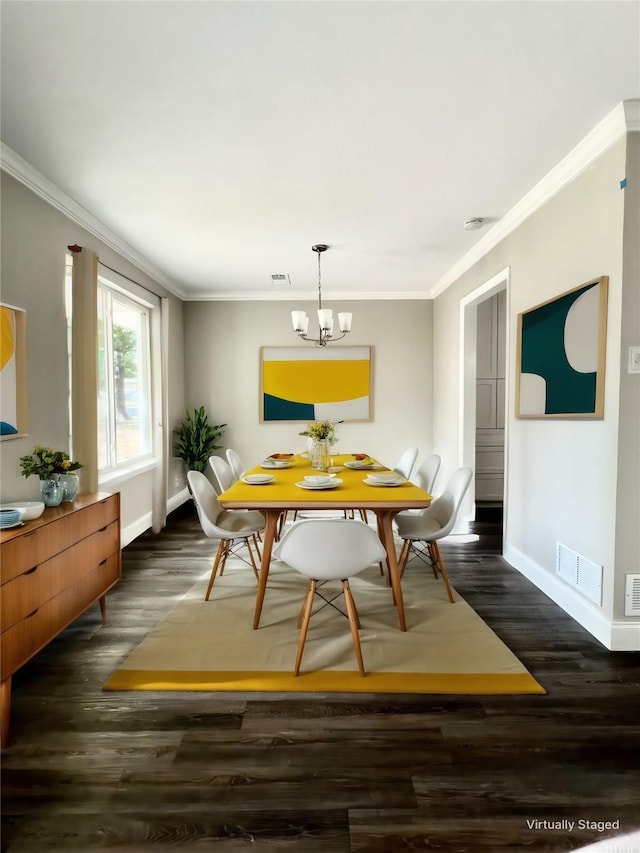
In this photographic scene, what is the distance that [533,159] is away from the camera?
2680 millimetres

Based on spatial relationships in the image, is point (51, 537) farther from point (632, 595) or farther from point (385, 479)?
point (632, 595)

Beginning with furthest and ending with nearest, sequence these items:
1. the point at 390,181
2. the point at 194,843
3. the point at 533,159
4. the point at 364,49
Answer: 1. the point at 390,181
2. the point at 533,159
3. the point at 364,49
4. the point at 194,843

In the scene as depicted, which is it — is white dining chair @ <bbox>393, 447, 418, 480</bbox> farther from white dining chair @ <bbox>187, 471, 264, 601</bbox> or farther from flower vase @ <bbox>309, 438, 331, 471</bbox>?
white dining chair @ <bbox>187, 471, 264, 601</bbox>

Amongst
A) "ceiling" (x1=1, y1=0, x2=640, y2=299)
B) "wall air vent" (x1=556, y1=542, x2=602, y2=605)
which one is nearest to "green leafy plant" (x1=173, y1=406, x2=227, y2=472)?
"ceiling" (x1=1, y1=0, x2=640, y2=299)

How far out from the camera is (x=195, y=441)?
576 cm

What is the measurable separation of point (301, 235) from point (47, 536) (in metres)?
2.99

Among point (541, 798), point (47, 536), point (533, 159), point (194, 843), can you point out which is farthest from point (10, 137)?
point (541, 798)

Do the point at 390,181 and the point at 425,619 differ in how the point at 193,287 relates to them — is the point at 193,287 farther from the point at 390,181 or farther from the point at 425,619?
the point at 425,619

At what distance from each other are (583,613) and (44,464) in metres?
3.19

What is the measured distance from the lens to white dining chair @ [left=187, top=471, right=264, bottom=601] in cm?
299

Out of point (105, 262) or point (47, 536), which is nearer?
point (47, 536)

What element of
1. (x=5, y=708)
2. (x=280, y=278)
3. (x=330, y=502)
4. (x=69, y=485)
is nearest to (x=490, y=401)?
(x=280, y=278)

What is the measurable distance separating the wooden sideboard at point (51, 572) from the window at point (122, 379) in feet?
4.65

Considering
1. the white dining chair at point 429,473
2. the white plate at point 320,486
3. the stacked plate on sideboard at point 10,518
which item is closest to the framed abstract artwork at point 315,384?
the white dining chair at point 429,473
